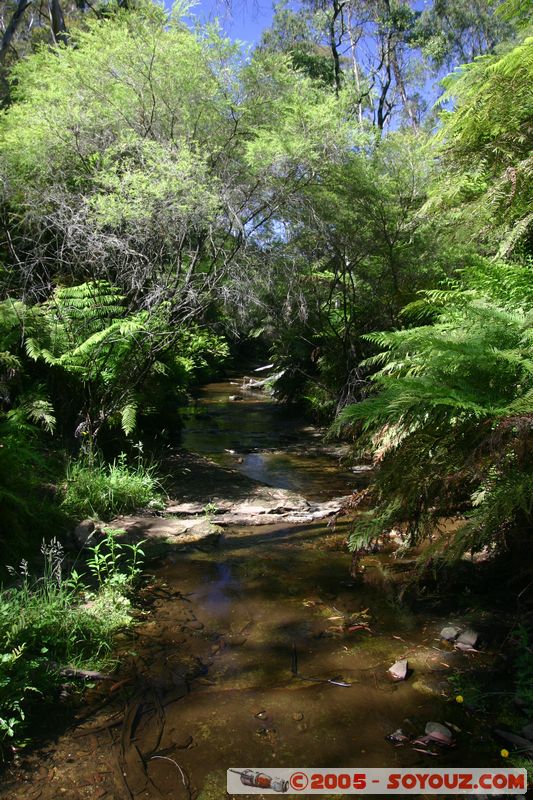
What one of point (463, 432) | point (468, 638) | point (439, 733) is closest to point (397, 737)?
point (439, 733)

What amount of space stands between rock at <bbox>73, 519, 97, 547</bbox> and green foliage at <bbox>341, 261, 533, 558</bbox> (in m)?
2.58

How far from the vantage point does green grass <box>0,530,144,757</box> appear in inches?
108

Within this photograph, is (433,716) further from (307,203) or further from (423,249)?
(423,249)

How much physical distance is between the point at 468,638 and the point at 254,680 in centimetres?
137

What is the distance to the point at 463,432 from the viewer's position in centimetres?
310

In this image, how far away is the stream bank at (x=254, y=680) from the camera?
253 cm

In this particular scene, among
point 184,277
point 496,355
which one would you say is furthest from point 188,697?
point 184,277

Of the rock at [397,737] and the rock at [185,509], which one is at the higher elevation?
the rock at [185,509]

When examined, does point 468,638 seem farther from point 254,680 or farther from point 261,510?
point 261,510

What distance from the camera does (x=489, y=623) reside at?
3527 mm

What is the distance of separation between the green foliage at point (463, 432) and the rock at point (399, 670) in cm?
73

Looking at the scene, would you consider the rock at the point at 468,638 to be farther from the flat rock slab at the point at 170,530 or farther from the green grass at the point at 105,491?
the green grass at the point at 105,491

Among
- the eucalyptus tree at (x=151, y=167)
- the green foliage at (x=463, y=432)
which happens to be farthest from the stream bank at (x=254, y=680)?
the eucalyptus tree at (x=151, y=167)

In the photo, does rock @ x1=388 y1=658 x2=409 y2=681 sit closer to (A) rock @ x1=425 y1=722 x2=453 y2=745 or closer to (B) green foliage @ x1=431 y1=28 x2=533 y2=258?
(A) rock @ x1=425 y1=722 x2=453 y2=745
